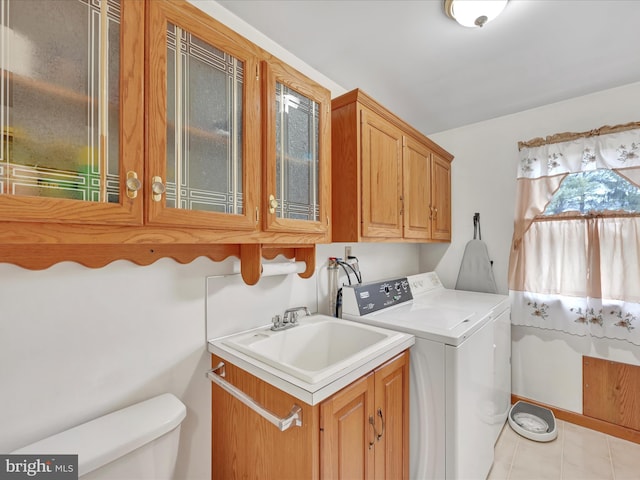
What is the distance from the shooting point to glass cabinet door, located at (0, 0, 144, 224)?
650 mm

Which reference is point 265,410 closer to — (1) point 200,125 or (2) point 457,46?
(1) point 200,125

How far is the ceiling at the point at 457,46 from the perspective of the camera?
1.37 meters

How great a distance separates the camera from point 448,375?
1349 millimetres

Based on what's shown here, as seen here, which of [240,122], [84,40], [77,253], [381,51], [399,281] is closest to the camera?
[84,40]

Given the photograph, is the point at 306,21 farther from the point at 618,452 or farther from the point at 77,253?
the point at 618,452

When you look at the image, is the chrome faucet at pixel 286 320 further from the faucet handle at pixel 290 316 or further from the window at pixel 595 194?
the window at pixel 595 194

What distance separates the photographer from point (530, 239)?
2.31 meters

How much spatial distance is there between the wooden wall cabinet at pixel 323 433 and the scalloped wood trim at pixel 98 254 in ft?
1.64

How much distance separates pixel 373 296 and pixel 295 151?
1027 millimetres

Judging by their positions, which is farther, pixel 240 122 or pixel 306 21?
pixel 306 21

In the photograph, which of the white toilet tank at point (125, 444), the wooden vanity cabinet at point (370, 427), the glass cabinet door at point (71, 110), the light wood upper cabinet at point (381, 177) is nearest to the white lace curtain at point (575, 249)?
the light wood upper cabinet at point (381, 177)

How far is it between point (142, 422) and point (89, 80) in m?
1.05

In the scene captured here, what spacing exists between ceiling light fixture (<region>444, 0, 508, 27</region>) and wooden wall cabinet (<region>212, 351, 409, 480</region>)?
162 cm

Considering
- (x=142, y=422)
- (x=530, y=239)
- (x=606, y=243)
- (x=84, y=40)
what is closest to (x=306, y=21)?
(x=84, y=40)
